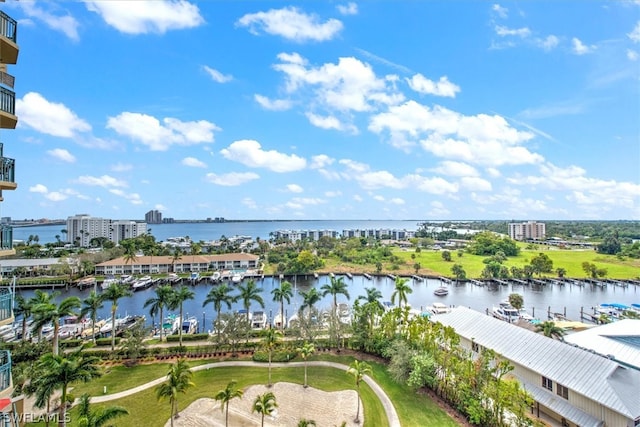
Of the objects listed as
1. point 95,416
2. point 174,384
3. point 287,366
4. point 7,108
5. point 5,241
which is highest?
point 7,108

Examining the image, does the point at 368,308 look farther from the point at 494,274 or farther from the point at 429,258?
the point at 429,258

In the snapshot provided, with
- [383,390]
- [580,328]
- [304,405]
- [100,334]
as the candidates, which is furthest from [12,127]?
[580,328]

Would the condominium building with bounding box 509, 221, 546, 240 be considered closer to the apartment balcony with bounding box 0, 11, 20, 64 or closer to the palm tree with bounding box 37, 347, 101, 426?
the palm tree with bounding box 37, 347, 101, 426

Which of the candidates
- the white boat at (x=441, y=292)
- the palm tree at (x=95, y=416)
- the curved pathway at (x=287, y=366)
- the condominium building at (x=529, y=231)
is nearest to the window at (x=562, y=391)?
the curved pathway at (x=287, y=366)

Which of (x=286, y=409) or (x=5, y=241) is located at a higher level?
(x=5, y=241)

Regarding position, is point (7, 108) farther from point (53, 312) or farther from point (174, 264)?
point (174, 264)

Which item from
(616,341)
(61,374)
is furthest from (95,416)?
(616,341)

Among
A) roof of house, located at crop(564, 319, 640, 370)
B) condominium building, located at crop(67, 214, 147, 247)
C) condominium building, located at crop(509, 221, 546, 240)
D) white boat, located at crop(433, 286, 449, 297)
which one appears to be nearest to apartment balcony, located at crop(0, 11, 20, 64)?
roof of house, located at crop(564, 319, 640, 370)
